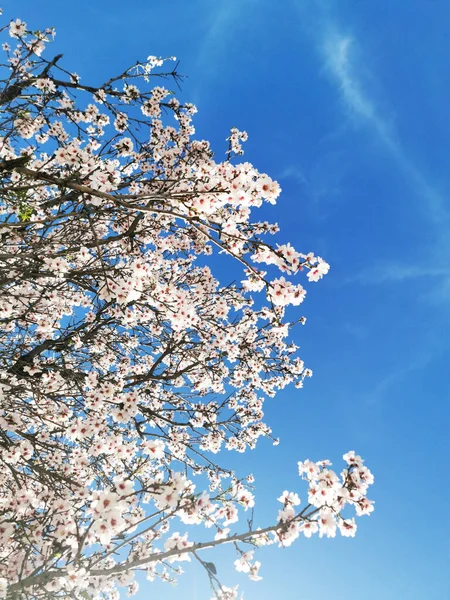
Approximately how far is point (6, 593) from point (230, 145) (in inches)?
305

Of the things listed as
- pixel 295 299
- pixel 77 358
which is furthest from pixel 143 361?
pixel 295 299

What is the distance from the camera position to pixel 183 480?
3.51 m

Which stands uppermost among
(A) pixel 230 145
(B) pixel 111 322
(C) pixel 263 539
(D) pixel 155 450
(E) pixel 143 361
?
(A) pixel 230 145

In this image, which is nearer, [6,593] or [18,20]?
[6,593]

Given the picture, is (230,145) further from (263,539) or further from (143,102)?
(263,539)

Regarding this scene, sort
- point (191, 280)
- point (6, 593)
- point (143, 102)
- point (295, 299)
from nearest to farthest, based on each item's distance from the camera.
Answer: point (6, 593)
point (295, 299)
point (143, 102)
point (191, 280)

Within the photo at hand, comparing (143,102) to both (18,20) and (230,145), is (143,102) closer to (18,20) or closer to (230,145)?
(230,145)

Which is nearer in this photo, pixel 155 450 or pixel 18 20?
pixel 155 450

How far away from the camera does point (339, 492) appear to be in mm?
3355

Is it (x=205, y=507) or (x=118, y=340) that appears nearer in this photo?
(x=205, y=507)

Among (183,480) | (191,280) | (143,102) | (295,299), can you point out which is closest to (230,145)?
(143,102)

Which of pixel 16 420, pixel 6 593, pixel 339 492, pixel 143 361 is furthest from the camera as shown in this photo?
pixel 143 361

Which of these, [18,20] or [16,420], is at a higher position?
[18,20]

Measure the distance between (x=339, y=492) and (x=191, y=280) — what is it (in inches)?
246
